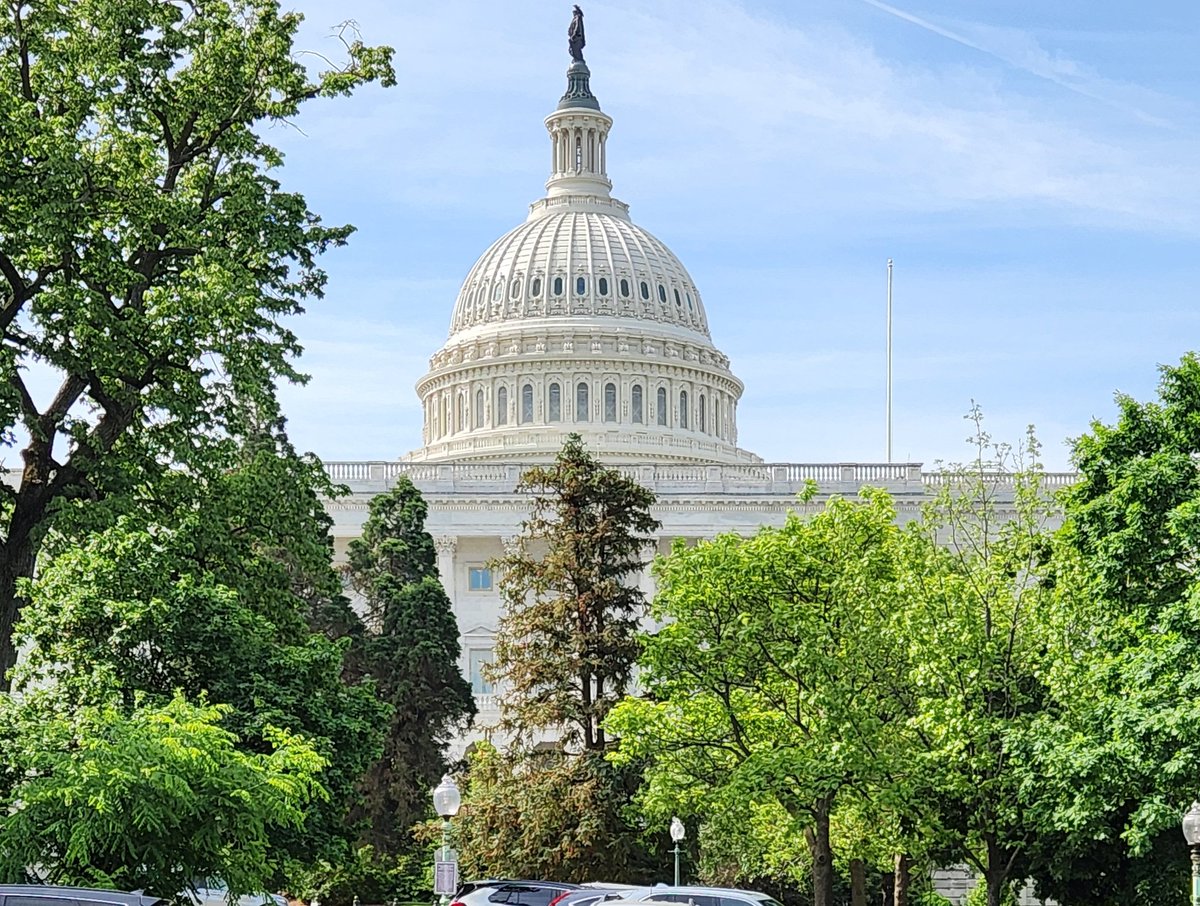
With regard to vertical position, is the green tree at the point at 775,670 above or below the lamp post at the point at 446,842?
above

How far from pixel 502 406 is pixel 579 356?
606 centimetres

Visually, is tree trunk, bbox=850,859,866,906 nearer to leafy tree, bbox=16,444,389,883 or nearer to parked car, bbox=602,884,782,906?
leafy tree, bbox=16,444,389,883

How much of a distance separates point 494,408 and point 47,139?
100.0m

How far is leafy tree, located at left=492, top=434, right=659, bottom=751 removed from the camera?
50375 millimetres

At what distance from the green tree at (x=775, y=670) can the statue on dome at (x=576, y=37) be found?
109 m

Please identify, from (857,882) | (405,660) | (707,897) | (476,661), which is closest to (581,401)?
(476,661)

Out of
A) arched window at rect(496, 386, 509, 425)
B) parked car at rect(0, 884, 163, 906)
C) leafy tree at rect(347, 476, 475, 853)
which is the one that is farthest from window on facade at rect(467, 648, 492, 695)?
parked car at rect(0, 884, 163, 906)

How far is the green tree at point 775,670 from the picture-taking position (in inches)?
1606

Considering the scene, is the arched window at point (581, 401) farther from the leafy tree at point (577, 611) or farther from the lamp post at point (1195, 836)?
the lamp post at point (1195, 836)

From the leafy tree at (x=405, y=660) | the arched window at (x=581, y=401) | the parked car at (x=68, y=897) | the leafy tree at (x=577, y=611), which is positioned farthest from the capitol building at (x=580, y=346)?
the parked car at (x=68, y=897)

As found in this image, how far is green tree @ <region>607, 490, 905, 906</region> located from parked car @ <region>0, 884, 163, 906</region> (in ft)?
68.0

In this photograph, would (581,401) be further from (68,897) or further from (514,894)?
(68,897)

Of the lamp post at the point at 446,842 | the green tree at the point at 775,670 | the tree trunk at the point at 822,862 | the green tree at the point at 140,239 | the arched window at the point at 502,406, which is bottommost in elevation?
the tree trunk at the point at 822,862

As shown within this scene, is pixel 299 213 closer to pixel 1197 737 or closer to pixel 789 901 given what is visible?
pixel 1197 737
